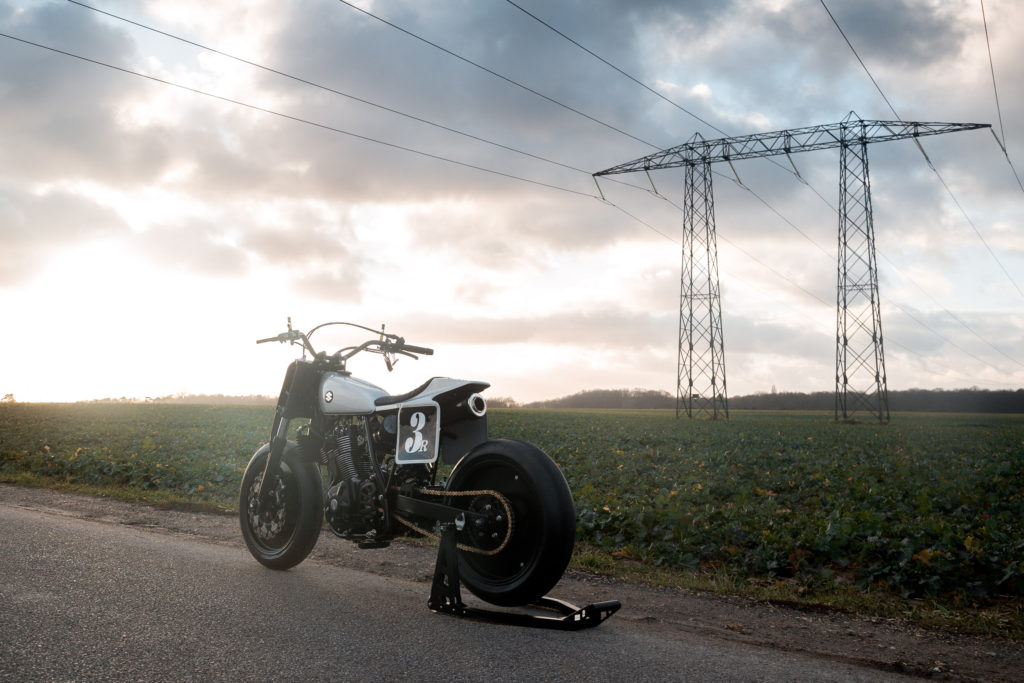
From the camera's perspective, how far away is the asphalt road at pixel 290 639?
3.73 metres

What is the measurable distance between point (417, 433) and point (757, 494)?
6.97 m

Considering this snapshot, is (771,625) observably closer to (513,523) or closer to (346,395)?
(513,523)

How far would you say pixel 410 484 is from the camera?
5293 millimetres

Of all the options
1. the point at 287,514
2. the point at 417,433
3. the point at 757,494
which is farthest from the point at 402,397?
the point at 757,494

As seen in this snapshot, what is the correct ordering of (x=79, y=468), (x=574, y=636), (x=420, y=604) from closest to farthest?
(x=574, y=636) → (x=420, y=604) → (x=79, y=468)

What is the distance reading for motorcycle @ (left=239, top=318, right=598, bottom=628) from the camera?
4.67 meters

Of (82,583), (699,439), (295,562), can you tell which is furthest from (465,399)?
(699,439)

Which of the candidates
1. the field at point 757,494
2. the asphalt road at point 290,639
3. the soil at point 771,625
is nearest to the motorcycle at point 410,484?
the asphalt road at point 290,639

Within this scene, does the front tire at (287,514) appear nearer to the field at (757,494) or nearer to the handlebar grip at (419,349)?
the handlebar grip at (419,349)

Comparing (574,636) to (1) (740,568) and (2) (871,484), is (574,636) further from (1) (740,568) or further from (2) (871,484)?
(2) (871,484)

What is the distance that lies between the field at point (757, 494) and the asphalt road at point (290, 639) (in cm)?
267

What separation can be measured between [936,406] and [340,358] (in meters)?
92.0

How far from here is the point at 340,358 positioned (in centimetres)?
633

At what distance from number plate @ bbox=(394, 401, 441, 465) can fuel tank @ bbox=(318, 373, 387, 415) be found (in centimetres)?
40
